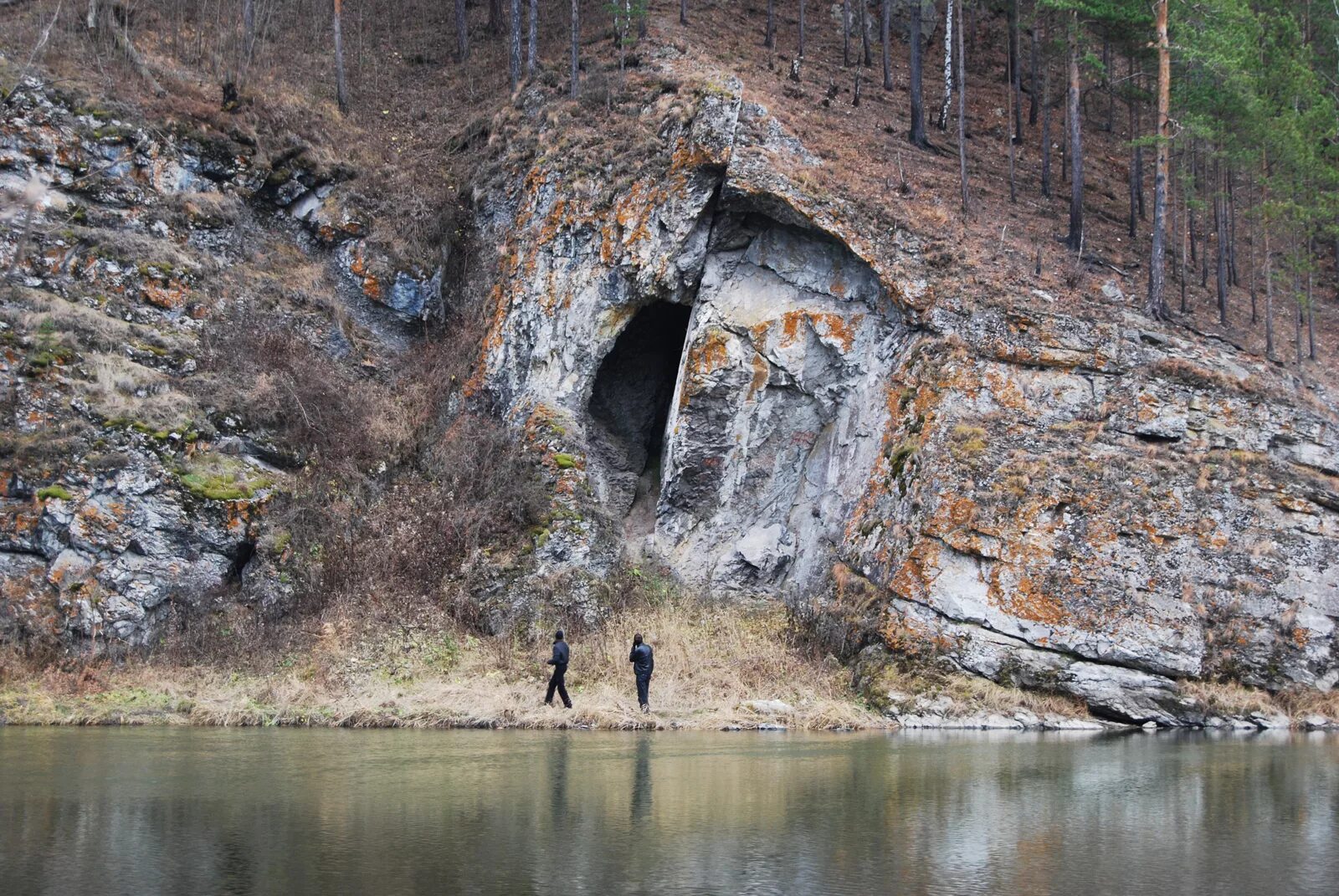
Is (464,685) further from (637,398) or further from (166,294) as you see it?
(166,294)

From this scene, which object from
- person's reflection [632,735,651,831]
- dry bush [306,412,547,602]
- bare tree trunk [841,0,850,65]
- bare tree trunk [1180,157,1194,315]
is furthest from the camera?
bare tree trunk [841,0,850,65]

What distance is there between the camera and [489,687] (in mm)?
20422

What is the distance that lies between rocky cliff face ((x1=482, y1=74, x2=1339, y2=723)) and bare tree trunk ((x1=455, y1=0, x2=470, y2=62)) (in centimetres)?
1245

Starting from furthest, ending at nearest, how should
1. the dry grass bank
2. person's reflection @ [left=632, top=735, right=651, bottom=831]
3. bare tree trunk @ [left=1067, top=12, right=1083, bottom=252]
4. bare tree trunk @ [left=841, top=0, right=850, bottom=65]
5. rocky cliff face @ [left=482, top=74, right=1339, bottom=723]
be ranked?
bare tree trunk @ [left=841, top=0, right=850, bottom=65] → bare tree trunk @ [left=1067, top=12, right=1083, bottom=252] → rocky cliff face @ [left=482, top=74, right=1339, bottom=723] → the dry grass bank → person's reflection @ [left=632, top=735, right=651, bottom=831]

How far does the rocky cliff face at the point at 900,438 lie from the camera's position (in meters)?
21.4

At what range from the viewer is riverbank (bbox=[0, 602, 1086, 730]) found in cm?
1880

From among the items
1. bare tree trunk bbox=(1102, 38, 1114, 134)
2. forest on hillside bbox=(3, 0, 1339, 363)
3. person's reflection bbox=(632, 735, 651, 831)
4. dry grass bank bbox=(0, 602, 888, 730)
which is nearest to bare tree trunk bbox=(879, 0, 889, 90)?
forest on hillside bbox=(3, 0, 1339, 363)

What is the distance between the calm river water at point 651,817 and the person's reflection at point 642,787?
5cm

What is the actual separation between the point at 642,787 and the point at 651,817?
1773mm

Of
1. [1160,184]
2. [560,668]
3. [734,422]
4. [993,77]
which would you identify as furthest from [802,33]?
[560,668]

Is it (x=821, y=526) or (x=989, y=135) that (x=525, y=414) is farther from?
(x=989, y=135)

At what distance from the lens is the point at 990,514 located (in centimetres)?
2206

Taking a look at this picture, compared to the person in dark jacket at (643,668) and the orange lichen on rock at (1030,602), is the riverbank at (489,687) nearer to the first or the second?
the person in dark jacket at (643,668)

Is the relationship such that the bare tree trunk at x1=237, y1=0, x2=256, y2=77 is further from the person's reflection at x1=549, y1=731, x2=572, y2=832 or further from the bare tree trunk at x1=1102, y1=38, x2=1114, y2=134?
the bare tree trunk at x1=1102, y1=38, x2=1114, y2=134
